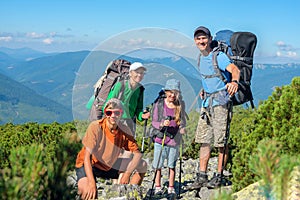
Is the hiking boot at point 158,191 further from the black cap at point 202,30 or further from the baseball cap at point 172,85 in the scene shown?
the black cap at point 202,30

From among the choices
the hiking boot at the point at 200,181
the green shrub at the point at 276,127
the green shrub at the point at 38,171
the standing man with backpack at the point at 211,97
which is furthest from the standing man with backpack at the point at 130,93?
the green shrub at the point at 38,171

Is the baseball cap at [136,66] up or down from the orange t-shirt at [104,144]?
up

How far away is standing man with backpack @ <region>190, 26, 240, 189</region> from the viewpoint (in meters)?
6.43

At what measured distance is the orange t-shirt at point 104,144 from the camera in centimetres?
574

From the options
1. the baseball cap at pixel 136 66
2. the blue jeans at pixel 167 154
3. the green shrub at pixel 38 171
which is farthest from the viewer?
the blue jeans at pixel 167 154

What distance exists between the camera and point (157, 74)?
235 inches

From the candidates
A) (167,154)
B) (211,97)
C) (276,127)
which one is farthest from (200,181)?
(276,127)

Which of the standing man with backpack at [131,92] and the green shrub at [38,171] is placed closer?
the green shrub at [38,171]

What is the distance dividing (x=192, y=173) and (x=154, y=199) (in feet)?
7.68

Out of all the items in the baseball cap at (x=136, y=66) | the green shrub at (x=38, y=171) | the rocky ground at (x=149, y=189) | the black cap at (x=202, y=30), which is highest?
the black cap at (x=202, y=30)

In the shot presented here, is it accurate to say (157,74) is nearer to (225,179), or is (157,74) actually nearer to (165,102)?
(165,102)

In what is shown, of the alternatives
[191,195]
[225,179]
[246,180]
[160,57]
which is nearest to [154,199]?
[191,195]

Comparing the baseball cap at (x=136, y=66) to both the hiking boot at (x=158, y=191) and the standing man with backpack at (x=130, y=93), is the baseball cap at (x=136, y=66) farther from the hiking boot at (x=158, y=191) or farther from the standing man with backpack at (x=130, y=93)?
the hiking boot at (x=158, y=191)

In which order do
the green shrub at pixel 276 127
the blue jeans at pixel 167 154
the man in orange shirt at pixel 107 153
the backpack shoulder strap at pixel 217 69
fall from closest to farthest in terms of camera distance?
the green shrub at pixel 276 127
the man in orange shirt at pixel 107 153
the backpack shoulder strap at pixel 217 69
the blue jeans at pixel 167 154
